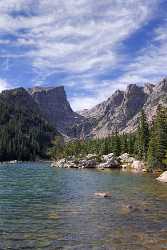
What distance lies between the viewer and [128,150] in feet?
499

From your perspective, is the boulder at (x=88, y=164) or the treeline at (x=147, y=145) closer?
the treeline at (x=147, y=145)

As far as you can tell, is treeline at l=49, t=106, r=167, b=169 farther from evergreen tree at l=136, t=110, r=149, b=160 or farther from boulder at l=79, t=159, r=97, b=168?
boulder at l=79, t=159, r=97, b=168

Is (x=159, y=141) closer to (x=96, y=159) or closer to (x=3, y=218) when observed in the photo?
(x=96, y=159)

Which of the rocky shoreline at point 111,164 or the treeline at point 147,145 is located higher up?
the treeline at point 147,145

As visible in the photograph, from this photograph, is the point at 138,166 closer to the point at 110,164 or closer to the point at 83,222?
the point at 110,164

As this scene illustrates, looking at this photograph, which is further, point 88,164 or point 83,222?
point 88,164

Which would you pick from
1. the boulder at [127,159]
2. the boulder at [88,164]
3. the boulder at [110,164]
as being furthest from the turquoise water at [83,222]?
the boulder at [88,164]

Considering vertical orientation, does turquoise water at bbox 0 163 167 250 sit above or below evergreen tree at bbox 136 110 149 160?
below

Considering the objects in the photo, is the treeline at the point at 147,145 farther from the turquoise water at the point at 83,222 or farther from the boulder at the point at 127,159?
the turquoise water at the point at 83,222

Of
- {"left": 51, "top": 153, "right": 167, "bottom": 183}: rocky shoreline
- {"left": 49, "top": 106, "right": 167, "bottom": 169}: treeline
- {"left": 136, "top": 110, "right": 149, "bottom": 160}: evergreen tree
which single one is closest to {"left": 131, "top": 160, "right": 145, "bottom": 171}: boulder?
{"left": 51, "top": 153, "right": 167, "bottom": 183}: rocky shoreline

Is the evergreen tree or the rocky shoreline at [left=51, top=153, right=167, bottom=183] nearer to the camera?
the rocky shoreline at [left=51, top=153, right=167, bottom=183]

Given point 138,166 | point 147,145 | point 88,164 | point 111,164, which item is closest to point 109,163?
point 111,164

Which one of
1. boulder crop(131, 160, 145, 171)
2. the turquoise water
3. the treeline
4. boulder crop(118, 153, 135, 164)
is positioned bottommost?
the turquoise water

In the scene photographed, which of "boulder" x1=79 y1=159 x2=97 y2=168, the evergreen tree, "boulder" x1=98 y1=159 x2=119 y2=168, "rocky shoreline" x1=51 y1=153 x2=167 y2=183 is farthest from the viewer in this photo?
"boulder" x1=79 y1=159 x2=97 y2=168
